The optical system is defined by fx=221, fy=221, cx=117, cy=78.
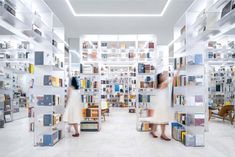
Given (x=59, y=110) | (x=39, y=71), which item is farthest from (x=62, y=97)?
(x=39, y=71)

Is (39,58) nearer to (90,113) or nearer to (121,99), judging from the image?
(90,113)

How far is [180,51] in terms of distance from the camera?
6113mm

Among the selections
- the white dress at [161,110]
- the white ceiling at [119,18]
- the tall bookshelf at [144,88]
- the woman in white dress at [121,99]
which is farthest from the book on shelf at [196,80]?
the woman in white dress at [121,99]

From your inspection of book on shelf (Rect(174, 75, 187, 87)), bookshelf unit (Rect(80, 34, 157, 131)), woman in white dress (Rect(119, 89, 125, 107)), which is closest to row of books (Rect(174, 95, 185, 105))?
book on shelf (Rect(174, 75, 187, 87))

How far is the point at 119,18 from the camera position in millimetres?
9977

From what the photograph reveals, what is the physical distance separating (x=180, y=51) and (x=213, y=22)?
171cm

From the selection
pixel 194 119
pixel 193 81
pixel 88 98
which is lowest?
pixel 194 119

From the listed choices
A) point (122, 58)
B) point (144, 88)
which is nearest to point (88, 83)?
point (144, 88)

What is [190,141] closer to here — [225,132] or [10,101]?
[225,132]

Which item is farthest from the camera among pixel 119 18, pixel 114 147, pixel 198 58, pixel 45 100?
pixel 119 18

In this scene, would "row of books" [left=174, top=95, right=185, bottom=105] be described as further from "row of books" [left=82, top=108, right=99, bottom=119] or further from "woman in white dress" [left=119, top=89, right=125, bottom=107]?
"woman in white dress" [left=119, top=89, right=125, bottom=107]

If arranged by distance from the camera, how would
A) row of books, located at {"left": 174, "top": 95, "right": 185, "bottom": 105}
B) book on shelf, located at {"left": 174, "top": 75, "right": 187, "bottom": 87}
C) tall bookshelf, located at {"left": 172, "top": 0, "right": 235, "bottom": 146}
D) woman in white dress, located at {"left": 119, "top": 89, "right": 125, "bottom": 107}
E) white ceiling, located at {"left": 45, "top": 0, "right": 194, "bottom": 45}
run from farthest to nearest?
1. woman in white dress, located at {"left": 119, "top": 89, "right": 125, "bottom": 107}
2. white ceiling, located at {"left": 45, "top": 0, "right": 194, "bottom": 45}
3. book on shelf, located at {"left": 174, "top": 75, "right": 187, "bottom": 87}
4. row of books, located at {"left": 174, "top": 95, "right": 185, "bottom": 105}
5. tall bookshelf, located at {"left": 172, "top": 0, "right": 235, "bottom": 146}

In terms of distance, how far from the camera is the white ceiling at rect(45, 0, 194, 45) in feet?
26.9

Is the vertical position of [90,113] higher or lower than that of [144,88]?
lower
